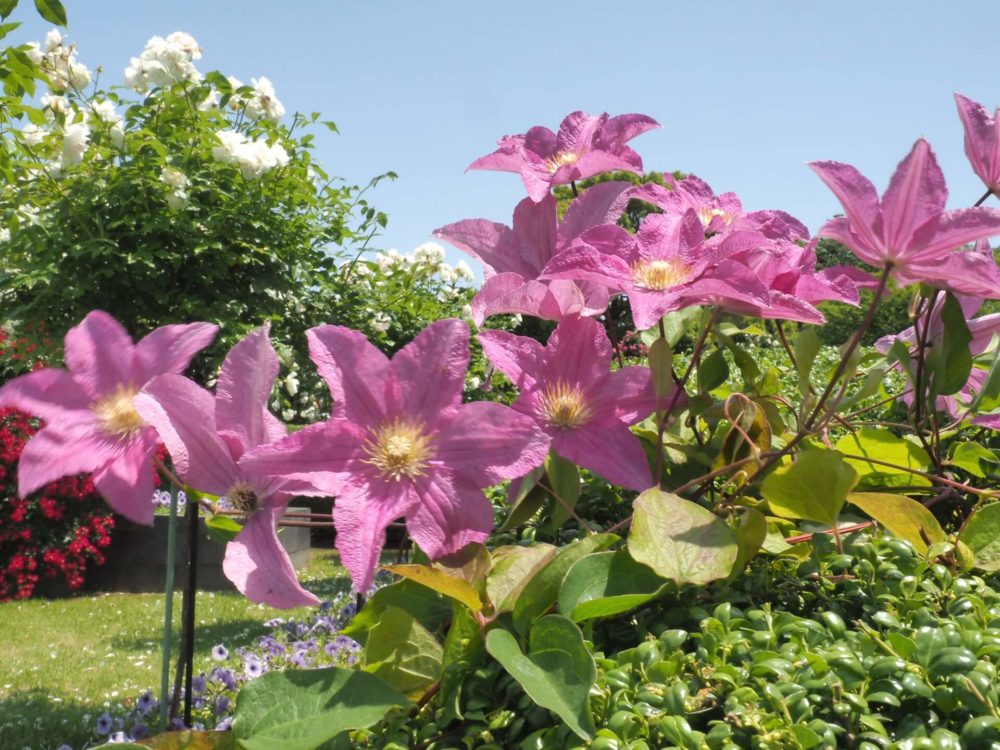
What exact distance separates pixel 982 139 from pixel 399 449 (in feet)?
2.03

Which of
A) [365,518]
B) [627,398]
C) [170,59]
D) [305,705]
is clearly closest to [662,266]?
[627,398]

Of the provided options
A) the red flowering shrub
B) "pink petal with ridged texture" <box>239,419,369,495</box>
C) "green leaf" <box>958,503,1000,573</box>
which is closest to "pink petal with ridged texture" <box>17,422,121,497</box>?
"pink petal with ridged texture" <box>239,419,369,495</box>

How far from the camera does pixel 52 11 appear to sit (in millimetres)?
3191

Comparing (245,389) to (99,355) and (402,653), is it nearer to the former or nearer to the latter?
(99,355)

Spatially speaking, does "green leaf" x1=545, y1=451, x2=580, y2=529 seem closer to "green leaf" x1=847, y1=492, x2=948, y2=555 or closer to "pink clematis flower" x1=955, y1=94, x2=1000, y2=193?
"green leaf" x1=847, y1=492, x2=948, y2=555

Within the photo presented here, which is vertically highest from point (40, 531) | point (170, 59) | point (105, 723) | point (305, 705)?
point (170, 59)

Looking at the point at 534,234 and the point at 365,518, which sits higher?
the point at 534,234

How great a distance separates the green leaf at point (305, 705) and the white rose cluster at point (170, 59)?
222 inches

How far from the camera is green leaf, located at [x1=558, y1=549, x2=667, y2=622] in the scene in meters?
0.58

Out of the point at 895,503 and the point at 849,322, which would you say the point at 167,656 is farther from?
the point at 849,322

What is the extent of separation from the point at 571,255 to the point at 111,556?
8.04 m

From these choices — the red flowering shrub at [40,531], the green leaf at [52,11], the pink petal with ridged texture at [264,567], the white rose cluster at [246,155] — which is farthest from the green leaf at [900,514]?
the red flowering shrub at [40,531]

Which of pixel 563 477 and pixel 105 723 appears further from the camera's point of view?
pixel 105 723

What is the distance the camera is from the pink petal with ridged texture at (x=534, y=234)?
33.0 inches
